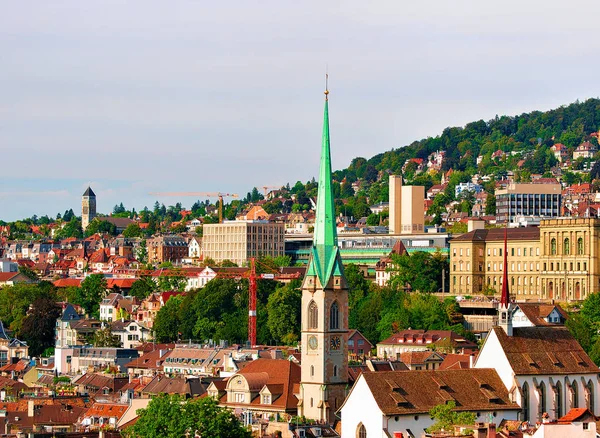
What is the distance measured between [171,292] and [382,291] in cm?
3651

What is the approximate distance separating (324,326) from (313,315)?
107 cm

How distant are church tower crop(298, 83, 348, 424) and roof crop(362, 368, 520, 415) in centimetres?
926

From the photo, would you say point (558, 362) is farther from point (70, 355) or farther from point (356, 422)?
point (70, 355)

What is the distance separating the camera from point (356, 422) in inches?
3088

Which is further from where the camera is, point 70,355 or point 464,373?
point 70,355

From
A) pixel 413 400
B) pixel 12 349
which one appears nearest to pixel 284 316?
pixel 12 349

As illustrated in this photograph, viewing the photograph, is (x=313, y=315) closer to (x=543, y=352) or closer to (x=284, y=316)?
(x=543, y=352)

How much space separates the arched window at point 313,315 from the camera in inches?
3639

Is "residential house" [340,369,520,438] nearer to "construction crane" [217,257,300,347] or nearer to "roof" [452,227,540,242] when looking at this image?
"construction crane" [217,257,300,347]

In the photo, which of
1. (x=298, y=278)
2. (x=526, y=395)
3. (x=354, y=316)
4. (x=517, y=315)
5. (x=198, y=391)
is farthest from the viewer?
(x=298, y=278)

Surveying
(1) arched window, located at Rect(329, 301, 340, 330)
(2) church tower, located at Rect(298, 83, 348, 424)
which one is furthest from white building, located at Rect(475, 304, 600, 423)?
(1) arched window, located at Rect(329, 301, 340, 330)

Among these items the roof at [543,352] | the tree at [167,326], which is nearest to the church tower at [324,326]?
the roof at [543,352]

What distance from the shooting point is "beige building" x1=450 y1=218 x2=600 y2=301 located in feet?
513

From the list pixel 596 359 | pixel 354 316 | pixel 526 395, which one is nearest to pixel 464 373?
pixel 526 395
